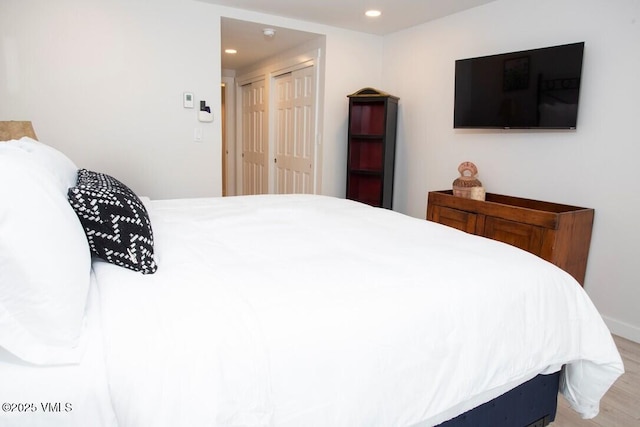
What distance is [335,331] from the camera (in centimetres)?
100

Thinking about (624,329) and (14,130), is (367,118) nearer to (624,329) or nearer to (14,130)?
(624,329)

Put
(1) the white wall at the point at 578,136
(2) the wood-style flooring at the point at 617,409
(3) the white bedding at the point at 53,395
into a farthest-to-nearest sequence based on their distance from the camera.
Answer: (1) the white wall at the point at 578,136, (2) the wood-style flooring at the point at 617,409, (3) the white bedding at the point at 53,395

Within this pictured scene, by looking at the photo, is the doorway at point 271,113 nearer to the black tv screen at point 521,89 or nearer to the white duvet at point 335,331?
the black tv screen at point 521,89

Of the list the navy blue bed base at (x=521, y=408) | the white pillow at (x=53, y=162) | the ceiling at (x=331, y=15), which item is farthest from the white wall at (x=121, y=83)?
the navy blue bed base at (x=521, y=408)

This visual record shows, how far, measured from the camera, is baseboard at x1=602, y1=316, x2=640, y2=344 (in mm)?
2590

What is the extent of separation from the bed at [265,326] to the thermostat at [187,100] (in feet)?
6.72

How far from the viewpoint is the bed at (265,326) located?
2.71 feet

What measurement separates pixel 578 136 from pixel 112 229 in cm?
292

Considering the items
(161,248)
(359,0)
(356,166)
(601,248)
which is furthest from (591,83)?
(161,248)

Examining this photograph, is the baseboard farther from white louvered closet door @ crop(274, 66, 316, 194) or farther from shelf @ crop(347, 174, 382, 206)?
white louvered closet door @ crop(274, 66, 316, 194)

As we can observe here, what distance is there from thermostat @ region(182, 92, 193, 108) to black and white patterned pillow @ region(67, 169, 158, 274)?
251cm

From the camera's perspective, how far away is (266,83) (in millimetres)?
5395

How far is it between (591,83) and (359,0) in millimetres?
1852

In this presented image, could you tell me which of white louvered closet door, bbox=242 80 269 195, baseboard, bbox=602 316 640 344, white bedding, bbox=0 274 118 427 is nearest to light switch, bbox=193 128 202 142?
white louvered closet door, bbox=242 80 269 195
